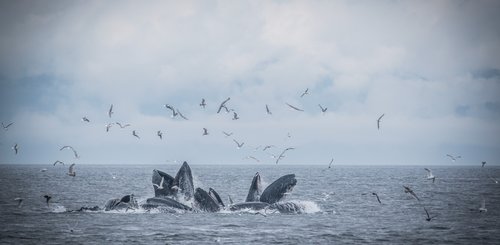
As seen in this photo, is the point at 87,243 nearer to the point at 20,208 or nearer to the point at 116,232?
the point at 116,232

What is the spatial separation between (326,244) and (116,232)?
13.5 metres

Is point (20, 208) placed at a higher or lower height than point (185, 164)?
lower

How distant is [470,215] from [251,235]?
76.5 feet

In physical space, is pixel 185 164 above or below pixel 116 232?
above

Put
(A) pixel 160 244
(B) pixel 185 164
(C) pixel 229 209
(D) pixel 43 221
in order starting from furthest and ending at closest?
(C) pixel 229 209 → (B) pixel 185 164 → (D) pixel 43 221 → (A) pixel 160 244

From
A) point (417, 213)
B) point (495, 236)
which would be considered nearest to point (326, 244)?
point (495, 236)

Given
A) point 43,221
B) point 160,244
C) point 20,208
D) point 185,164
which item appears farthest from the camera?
point 20,208

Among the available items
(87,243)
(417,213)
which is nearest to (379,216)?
(417,213)

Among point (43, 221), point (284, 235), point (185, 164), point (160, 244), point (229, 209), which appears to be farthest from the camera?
point (229, 209)

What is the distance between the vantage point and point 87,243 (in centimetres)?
3148

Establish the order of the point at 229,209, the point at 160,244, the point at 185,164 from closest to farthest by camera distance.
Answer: the point at 160,244 < the point at 185,164 < the point at 229,209

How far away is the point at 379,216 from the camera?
47.3 meters

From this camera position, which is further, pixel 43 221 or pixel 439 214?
pixel 439 214

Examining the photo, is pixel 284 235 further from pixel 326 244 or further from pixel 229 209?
pixel 229 209
